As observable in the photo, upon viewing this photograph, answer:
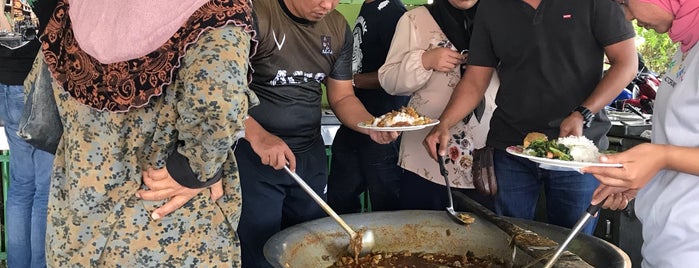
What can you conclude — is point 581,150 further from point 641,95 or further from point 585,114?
point 641,95

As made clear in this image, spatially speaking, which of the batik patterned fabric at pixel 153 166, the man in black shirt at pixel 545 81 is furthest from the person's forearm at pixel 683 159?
the batik patterned fabric at pixel 153 166

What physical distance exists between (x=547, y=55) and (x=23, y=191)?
7.00 feet

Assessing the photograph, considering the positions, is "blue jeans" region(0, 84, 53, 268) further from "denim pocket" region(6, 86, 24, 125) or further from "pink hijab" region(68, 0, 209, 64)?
"pink hijab" region(68, 0, 209, 64)

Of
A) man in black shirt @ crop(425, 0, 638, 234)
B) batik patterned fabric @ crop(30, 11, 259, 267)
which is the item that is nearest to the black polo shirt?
man in black shirt @ crop(425, 0, 638, 234)

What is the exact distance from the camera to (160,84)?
1.25m

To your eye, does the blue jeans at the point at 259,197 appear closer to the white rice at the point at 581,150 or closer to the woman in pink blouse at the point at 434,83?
the woman in pink blouse at the point at 434,83

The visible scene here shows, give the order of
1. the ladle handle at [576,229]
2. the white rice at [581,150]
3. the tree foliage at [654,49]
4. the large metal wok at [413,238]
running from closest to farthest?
the white rice at [581,150] → the ladle handle at [576,229] → the large metal wok at [413,238] → the tree foliage at [654,49]

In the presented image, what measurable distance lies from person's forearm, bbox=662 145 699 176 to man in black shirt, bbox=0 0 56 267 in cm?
221

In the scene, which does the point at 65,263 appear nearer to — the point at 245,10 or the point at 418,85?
the point at 245,10

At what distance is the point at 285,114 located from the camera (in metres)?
2.14

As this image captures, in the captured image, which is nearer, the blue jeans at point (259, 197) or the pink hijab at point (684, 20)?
the pink hijab at point (684, 20)

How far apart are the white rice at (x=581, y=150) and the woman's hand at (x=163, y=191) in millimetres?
816

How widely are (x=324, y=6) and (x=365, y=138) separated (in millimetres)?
1021

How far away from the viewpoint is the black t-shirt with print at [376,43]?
2850 mm
